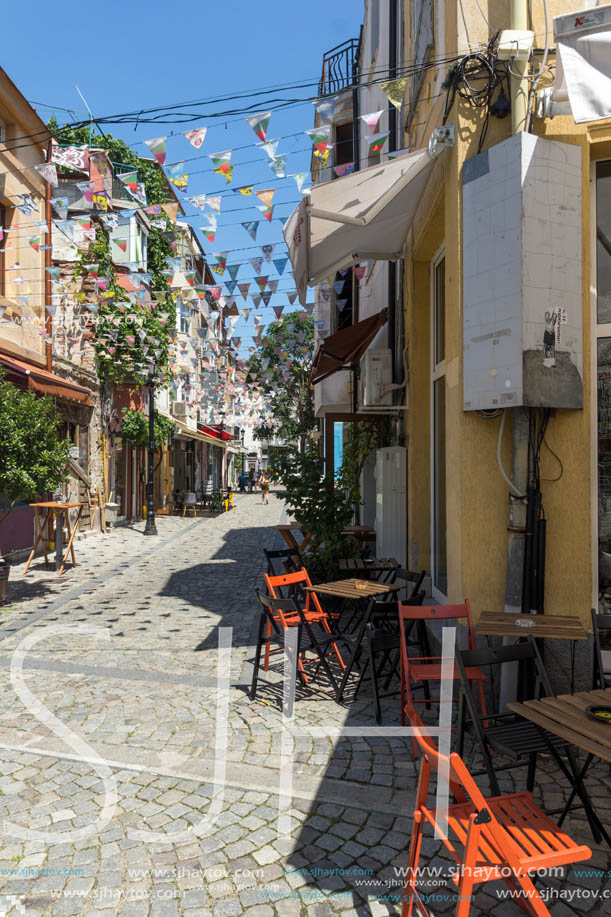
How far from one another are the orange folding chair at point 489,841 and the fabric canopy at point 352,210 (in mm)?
4171

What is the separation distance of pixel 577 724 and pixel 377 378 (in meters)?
5.64

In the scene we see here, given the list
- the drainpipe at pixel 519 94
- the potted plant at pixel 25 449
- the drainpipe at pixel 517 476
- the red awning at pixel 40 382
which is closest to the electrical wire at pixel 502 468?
the drainpipe at pixel 517 476

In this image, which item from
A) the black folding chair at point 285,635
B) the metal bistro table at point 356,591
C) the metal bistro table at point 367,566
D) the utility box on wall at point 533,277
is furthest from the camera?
the metal bistro table at point 367,566

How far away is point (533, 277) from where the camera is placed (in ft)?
14.1

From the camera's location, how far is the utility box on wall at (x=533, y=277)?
4.29 meters

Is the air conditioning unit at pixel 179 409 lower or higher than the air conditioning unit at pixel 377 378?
higher

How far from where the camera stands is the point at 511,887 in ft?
7.77

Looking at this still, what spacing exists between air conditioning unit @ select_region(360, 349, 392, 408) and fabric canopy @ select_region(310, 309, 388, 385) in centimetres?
65

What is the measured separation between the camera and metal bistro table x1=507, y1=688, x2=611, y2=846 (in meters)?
2.44

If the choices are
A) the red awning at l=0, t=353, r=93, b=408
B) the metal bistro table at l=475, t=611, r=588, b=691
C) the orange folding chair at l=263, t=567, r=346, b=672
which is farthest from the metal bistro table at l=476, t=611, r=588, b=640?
the red awning at l=0, t=353, r=93, b=408

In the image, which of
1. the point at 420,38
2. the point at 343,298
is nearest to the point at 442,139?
the point at 420,38

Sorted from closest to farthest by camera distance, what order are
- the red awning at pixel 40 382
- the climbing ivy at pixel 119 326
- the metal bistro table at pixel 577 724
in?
the metal bistro table at pixel 577 724, the red awning at pixel 40 382, the climbing ivy at pixel 119 326

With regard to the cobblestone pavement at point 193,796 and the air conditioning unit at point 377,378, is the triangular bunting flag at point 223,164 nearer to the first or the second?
the air conditioning unit at point 377,378

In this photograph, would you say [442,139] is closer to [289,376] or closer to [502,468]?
[502,468]
